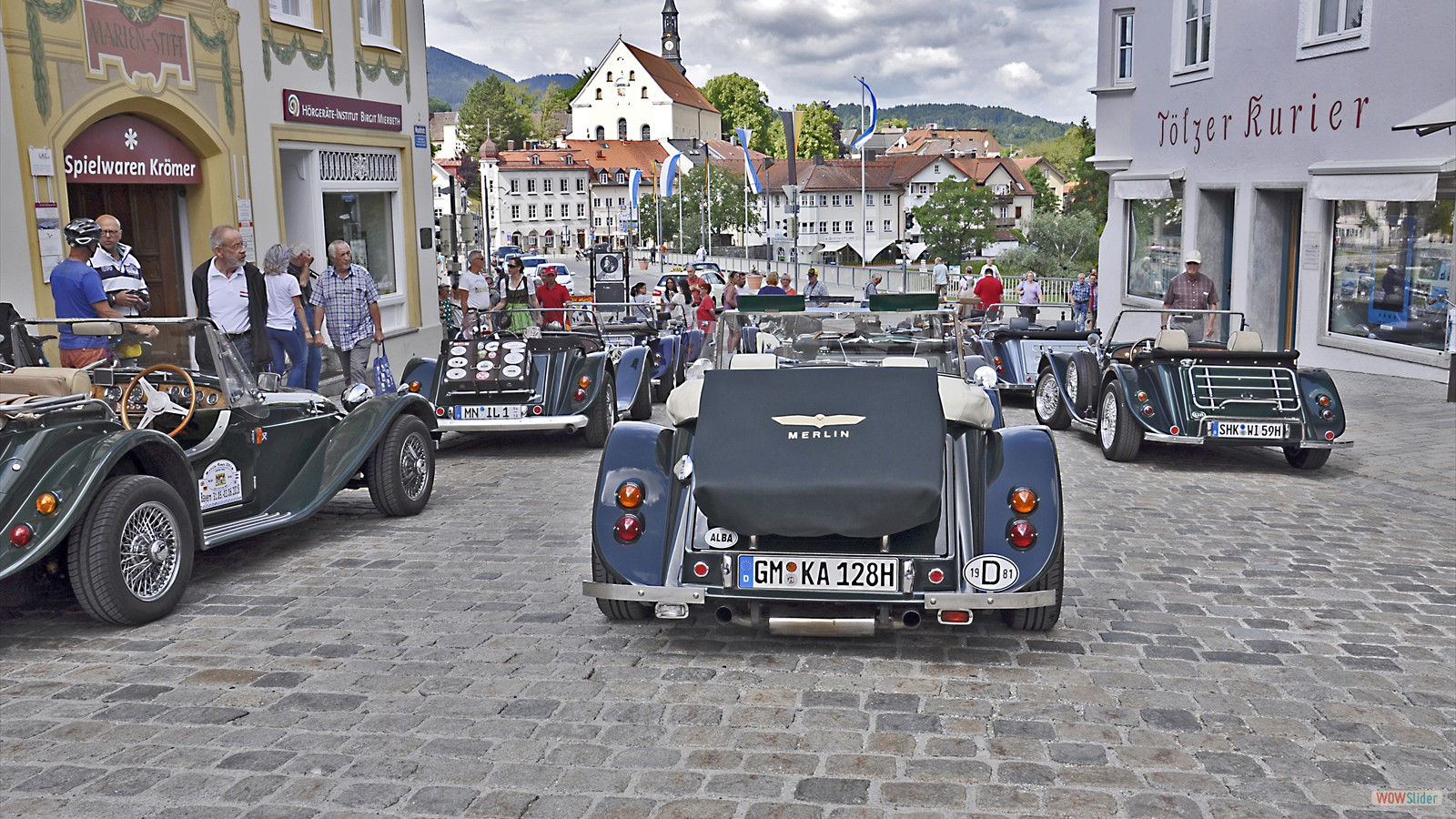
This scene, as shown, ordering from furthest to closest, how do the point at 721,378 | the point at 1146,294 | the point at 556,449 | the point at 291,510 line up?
the point at 1146,294 < the point at 556,449 < the point at 291,510 < the point at 721,378

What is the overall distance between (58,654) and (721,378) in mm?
3034

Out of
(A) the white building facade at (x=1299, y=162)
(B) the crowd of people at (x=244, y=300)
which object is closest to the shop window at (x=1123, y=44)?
(A) the white building facade at (x=1299, y=162)

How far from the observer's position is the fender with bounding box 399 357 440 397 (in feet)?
36.9

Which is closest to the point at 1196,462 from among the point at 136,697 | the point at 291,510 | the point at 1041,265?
the point at 291,510

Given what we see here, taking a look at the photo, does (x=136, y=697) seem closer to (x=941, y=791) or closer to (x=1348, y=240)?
(x=941, y=791)

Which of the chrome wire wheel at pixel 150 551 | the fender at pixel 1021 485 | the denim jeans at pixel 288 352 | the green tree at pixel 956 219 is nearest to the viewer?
the fender at pixel 1021 485

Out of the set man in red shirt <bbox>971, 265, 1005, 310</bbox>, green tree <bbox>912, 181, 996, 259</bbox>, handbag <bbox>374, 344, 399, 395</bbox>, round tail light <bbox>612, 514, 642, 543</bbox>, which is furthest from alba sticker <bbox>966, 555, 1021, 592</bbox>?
green tree <bbox>912, 181, 996, 259</bbox>

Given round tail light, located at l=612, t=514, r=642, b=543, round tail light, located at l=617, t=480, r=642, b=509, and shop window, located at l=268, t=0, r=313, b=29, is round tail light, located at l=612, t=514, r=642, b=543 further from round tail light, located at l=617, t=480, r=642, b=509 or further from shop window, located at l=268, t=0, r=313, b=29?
shop window, located at l=268, t=0, r=313, b=29

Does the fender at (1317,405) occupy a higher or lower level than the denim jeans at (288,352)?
lower

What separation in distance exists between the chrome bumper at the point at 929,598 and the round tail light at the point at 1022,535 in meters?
0.20

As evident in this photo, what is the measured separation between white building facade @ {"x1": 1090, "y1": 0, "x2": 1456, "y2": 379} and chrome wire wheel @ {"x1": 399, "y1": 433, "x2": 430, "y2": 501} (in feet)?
33.7

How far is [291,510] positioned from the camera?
23.7 feet

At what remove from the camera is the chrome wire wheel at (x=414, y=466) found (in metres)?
8.38

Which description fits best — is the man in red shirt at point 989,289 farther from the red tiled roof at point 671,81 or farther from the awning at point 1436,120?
the red tiled roof at point 671,81
